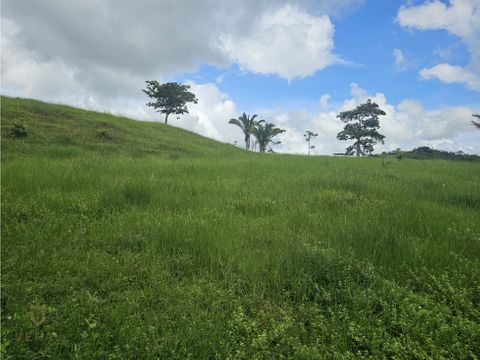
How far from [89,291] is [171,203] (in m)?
3.04

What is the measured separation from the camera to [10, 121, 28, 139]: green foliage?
444 inches

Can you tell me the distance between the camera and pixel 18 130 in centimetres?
1141

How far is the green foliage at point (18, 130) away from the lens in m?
11.3

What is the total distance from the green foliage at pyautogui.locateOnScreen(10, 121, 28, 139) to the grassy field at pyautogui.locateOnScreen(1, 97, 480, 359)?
5.82 metres

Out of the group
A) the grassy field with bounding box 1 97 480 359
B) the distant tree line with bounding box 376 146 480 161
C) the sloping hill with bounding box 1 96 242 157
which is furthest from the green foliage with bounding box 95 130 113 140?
the distant tree line with bounding box 376 146 480 161

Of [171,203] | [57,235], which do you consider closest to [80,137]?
[171,203]

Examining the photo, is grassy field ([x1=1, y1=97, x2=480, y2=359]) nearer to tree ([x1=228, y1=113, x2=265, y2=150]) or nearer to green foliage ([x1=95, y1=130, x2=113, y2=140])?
green foliage ([x1=95, y1=130, x2=113, y2=140])

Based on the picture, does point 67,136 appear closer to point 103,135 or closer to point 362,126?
point 103,135

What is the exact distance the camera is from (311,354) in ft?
8.37

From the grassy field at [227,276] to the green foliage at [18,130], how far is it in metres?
5.82

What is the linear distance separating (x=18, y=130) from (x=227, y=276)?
11693 mm

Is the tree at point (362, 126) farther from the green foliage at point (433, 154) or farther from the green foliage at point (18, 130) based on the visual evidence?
the green foliage at point (18, 130)

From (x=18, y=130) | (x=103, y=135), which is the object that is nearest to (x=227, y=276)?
(x=18, y=130)

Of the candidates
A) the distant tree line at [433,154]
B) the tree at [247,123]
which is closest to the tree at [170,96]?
the tree at [247,123]
